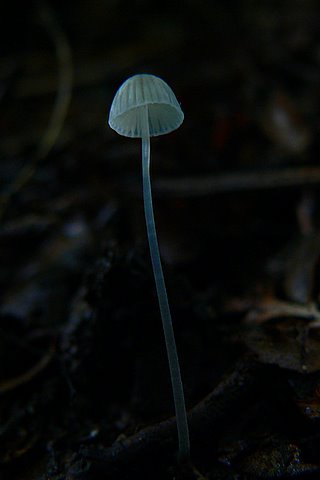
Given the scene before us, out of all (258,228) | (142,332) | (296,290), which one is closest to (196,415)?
(142,332)

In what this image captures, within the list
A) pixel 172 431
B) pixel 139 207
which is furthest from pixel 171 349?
pixel 139 207

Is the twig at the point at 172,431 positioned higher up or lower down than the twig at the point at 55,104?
lower down

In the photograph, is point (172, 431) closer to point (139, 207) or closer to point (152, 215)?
point (152, 215)

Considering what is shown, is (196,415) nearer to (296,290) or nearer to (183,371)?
(183,371)

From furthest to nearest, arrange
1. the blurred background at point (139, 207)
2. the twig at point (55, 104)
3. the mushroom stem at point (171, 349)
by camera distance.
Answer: the twig at point (55, 104), the blurred background at point (139, 207), the mushroom stem at point (171, 349)

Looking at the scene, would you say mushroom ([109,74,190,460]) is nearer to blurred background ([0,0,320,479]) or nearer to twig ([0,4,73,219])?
blurred background ([0,0,320,479])

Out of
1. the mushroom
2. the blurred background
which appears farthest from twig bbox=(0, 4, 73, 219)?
the mushroom

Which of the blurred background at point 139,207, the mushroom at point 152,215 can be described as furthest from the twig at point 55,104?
the mushroom at point 152,215

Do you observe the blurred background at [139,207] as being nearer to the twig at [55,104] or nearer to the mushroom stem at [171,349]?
the twig at [55,104]
